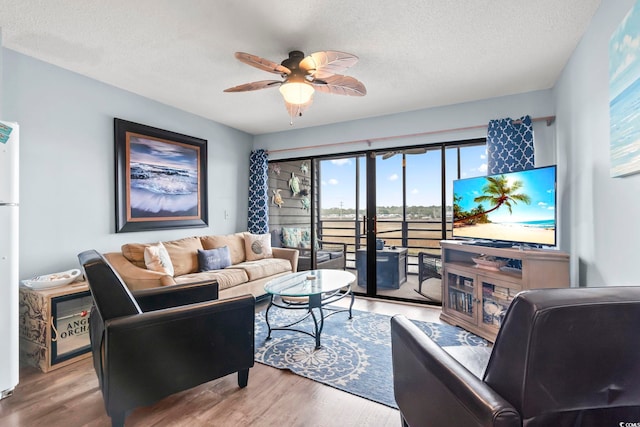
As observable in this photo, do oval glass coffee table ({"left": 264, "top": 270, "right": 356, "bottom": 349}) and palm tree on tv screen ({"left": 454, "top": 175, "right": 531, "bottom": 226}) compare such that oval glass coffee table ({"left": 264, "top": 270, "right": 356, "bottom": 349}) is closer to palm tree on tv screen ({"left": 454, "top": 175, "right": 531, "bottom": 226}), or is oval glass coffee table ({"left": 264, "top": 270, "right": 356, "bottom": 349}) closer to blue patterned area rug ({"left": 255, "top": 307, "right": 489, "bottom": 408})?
blue patterned area rug ({"left": 255, "top": 307, "right": 489, "bottom": 408})

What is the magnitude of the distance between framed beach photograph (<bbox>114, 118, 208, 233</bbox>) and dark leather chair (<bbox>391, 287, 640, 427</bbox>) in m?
3.50

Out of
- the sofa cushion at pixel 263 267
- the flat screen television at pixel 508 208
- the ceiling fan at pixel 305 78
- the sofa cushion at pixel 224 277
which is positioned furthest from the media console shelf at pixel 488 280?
the sofa cushion at pixel 224 277

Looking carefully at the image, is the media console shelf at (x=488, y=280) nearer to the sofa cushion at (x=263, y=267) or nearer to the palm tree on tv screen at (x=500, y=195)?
the palm tree on tv screen at (x=500, y=195)

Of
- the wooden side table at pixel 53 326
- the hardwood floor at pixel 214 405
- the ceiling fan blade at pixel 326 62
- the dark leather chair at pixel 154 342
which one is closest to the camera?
the dark leather chair at pixel 154 342

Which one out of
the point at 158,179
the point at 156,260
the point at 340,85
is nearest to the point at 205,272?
the point at 156,260

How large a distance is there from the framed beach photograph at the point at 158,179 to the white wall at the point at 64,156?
93 millimetres

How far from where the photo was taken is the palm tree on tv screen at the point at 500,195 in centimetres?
272

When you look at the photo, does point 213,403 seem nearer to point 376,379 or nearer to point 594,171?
point 376,379

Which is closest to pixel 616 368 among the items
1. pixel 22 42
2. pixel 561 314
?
pixel 561 314

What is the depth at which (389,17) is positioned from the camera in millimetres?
2004

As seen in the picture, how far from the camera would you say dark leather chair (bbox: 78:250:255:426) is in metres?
1.57

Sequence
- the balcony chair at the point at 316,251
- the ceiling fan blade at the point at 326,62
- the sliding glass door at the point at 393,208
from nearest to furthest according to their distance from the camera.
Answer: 1. the ceiling fan blade at the point at 326,62
2. the sliding glass door at the point at 393,208
3. the balcony chair at the point at 316,251

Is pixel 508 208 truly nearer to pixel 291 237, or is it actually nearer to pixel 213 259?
pixel 291 237

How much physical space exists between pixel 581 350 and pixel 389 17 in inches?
80.8
